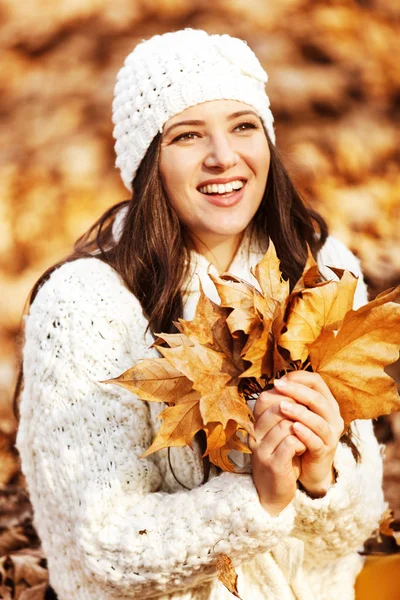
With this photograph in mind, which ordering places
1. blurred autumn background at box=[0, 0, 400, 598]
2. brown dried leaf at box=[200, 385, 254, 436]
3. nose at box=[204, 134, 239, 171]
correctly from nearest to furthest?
1. brown dried leaf at box=[200, 385, 254, 436]
2. nose at box=[204, 134, 239, 171]
3. blurred autumn background at box=[0, 0, 400, 598]

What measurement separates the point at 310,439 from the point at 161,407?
399 mm

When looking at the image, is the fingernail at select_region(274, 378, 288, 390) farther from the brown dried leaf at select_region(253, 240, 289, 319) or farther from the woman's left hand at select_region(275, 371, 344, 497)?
the brown dried leaf at select_region(253, 240, 289, 319)

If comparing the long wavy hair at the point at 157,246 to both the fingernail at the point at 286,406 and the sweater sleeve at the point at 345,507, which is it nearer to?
the sweater sleeve at the point at 345,507

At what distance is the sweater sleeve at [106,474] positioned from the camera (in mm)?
1495

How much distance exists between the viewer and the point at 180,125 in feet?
5.92

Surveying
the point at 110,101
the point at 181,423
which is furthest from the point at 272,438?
the point at 110,101

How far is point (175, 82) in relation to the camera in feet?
5.95

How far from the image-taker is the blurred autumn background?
375 centimetres

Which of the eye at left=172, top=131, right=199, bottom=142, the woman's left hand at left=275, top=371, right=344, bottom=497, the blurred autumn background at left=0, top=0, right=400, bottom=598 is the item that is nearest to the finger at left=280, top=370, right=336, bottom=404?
the woman's left hand at left=275, top=371, right=344, bottom=497

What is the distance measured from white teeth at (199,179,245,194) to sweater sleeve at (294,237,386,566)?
0.82ft

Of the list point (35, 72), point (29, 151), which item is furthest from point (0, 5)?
point (29, 151)

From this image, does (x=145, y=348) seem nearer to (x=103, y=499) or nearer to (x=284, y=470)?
(x=103, y=499)

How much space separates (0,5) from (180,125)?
246cm

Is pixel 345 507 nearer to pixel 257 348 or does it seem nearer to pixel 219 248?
pixel 257 348
